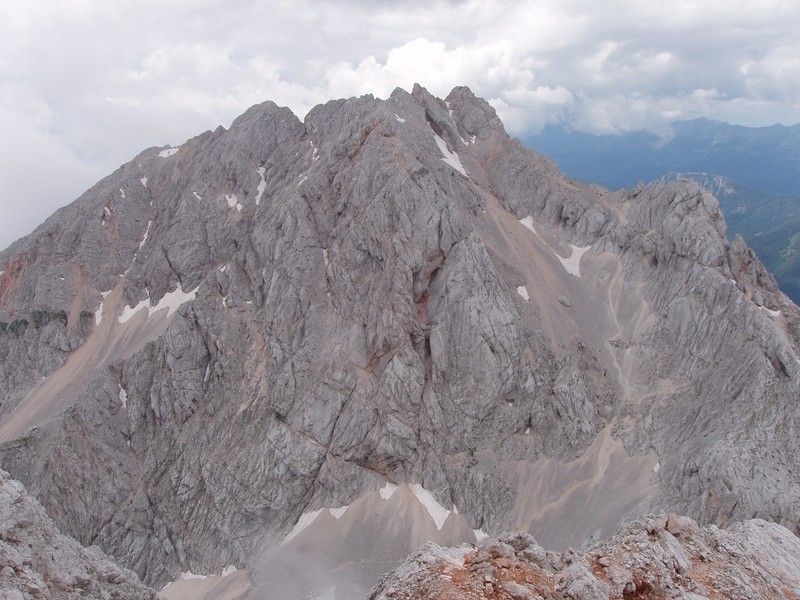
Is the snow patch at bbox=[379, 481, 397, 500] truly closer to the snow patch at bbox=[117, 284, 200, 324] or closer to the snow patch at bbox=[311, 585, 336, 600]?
the snow patch at bbox=[311, 585, 336, 600]

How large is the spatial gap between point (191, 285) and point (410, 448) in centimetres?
4376

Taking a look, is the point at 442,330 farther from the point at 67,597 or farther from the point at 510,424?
the point at 67,597

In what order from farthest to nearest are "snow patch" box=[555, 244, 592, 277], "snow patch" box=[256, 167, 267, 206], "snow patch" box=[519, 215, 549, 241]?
"snow patch" box=[256, 167, 267, 206], "snow patch" box=[519, 215, 549, 241], "snow patch" box=[555, 244, 592, 277]

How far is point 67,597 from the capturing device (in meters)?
16.5

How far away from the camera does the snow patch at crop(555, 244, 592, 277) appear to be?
264ft

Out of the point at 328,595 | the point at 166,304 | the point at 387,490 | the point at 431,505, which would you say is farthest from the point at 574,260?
the point at 166,304

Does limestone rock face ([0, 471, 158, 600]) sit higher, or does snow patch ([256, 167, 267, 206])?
snow patch ([256, 167, 267, 206])

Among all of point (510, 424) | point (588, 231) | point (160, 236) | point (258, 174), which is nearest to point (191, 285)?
point (160, 236)

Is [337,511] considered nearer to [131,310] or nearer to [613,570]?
[131,310]

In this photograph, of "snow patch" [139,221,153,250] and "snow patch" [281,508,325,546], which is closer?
"snow patch" [281,508,325,546]

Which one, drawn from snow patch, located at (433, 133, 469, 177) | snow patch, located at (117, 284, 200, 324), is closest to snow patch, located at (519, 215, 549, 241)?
snow patch, located at (433, 133, 469, 177)

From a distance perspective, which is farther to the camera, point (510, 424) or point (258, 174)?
point (258, 174)

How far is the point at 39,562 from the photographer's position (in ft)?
54.7

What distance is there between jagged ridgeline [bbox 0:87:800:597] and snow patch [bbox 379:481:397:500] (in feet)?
1.10
